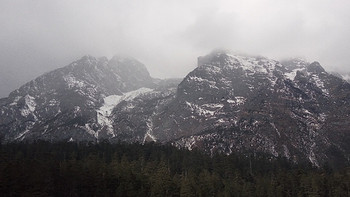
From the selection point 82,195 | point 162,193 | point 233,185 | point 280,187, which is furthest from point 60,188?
point 280,187

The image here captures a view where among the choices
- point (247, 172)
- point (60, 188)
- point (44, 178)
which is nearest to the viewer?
point (44, 178)

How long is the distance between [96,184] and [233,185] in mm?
59830

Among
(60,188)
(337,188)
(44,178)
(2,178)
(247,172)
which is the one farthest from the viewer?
(247,172)

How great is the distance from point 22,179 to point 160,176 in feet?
186

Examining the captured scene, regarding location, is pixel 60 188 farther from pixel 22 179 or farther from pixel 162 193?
pixel 162 193

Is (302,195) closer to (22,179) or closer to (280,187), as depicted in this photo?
(280,187)

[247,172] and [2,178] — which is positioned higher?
[247,172]

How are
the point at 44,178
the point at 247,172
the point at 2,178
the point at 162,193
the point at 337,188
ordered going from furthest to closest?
the point at 247,172
the point at 337,188
the point at 162,193
the point at 44,178
the point at 2,178

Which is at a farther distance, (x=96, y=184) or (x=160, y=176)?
(x=160, y=176)

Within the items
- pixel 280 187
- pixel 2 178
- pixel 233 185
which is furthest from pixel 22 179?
pixel 280 187

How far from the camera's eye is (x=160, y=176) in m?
148

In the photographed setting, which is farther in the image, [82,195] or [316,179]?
[316,179]

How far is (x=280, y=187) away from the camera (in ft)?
511

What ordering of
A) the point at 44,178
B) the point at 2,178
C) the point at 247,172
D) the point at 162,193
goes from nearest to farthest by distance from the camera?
the point at 2,178, the point at 44,178, the point at 162,193, the point at 247,172
